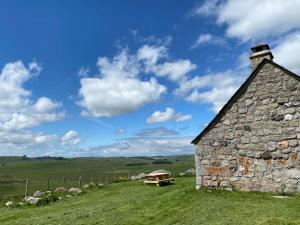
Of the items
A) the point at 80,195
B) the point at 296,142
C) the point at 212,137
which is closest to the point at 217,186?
the point at 212,137

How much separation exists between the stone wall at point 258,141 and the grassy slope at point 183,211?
96 centimetres

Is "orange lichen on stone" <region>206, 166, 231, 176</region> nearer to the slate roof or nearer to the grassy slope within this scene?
the grassy slope

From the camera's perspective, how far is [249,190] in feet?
58.9

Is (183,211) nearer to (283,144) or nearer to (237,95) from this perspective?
(283,144)

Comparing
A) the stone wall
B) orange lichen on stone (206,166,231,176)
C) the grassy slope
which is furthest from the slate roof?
the grassy slope

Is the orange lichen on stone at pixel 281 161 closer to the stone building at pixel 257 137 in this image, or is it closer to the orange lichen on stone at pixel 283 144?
the stone building at pixel 257 137

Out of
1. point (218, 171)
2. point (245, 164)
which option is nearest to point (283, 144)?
point (245, 164)

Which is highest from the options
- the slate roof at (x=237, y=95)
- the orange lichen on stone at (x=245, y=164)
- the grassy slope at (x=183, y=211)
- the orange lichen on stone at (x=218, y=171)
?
the slate roof at (x=237, y=95)

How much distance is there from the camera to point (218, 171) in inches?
739

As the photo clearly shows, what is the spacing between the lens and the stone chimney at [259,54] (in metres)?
18.8

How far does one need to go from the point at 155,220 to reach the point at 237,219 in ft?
10.7

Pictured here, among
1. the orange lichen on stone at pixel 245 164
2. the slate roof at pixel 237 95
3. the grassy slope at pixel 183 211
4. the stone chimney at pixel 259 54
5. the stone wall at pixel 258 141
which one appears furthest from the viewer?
the stone chimney at pixel 259 54

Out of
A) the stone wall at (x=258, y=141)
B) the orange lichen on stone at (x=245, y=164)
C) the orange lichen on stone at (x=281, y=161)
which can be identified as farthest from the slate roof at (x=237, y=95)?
the orange lichen on stone at (x=281, y=161)

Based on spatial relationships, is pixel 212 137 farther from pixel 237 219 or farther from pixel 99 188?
pixel 99 188
